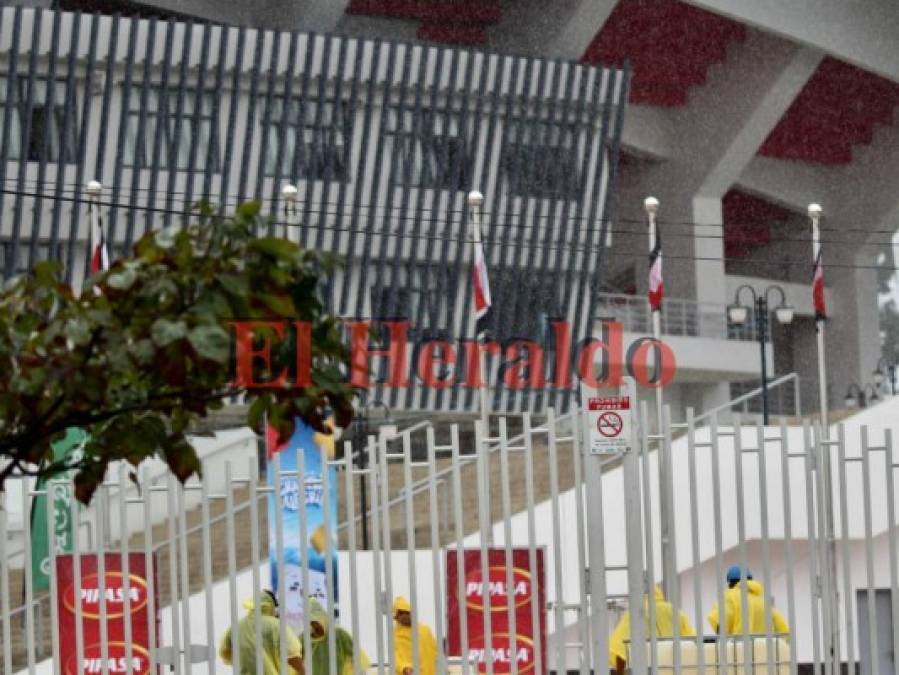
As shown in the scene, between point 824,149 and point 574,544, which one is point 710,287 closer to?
point 824,149

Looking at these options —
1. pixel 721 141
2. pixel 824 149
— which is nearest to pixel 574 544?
pixel 721 141

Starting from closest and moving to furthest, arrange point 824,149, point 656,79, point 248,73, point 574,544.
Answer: point 574,544
point 248,73
point 656,79
point 824,149

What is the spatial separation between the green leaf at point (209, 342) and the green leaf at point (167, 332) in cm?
3

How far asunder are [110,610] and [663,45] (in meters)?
42.4

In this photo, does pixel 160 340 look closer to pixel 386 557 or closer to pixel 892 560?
pixel 386 557


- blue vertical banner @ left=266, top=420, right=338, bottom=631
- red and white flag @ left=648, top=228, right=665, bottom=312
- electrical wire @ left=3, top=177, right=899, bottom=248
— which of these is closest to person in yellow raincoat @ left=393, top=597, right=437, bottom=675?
blue vertical banner @ left=266, top=420, right=338, bottom=631

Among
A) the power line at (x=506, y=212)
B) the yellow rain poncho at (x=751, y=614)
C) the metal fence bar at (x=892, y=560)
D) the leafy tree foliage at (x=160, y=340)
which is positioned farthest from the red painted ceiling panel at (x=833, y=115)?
the leafy tree foliage at (x=160, y=340)

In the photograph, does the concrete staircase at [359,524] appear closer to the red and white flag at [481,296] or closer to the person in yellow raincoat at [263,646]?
the red and white flag at [481,296]

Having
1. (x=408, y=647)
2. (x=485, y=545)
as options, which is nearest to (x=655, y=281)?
(x=408, y=647)

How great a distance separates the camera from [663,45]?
5109cm

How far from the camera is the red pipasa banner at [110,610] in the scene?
10.0m

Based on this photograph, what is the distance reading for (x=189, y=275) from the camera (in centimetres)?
588

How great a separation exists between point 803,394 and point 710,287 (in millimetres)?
7418

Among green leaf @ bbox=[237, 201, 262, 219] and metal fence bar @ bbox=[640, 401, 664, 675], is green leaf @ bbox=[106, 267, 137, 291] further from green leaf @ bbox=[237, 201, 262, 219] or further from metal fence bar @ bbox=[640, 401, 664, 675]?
metal fence bar @ bbox=[640, 401, 664, 675]
